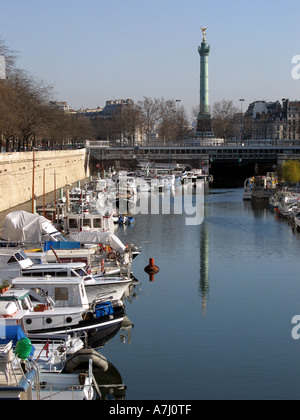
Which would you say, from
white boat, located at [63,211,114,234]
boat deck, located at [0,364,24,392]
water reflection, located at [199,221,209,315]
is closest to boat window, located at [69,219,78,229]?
white boat, located at [63,211,114,234]

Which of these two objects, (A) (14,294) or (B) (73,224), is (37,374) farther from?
(B) (73,224)

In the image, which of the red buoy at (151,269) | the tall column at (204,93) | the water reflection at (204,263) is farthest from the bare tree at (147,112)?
the red buoy at (151,269)

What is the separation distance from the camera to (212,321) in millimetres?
19344

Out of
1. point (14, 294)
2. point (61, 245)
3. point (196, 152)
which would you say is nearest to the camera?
point (14, 294)

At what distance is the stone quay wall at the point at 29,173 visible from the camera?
37722 millimetres

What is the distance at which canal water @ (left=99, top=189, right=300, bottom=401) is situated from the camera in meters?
15.0

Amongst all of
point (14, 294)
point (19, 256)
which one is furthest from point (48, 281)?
point (19, 256)

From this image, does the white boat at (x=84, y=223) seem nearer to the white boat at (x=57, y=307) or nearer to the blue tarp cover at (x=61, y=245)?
the blue tarp cover at (x=61, y=245)

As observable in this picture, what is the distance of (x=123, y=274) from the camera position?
871 inches

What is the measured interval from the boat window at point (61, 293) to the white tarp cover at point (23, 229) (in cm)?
→ 746

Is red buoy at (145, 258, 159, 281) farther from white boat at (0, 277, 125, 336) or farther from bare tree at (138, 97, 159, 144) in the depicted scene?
bare tree at (138, 97, 159, 144)

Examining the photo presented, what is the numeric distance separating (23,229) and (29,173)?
1904 centimetres
